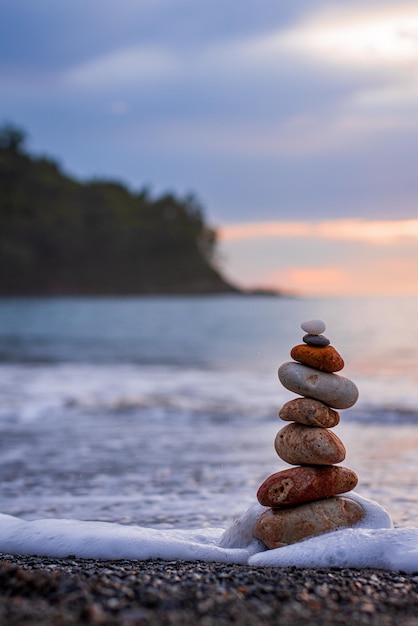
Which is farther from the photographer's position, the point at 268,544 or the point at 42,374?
the point at 42,374

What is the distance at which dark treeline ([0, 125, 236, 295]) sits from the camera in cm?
13475

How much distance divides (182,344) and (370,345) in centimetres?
833

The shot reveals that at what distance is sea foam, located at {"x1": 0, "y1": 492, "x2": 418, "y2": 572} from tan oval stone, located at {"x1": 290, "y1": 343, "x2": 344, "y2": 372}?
1.02 meters

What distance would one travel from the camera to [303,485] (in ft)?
20.9

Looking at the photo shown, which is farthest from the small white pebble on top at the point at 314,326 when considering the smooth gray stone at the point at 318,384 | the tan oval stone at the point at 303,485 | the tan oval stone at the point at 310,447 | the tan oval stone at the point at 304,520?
the tan oval stone at the point at 304,520

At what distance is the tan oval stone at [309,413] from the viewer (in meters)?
6.48

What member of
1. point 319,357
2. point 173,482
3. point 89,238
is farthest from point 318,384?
point 89,238

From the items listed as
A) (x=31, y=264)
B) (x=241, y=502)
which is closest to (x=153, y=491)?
(x=241, y=502)

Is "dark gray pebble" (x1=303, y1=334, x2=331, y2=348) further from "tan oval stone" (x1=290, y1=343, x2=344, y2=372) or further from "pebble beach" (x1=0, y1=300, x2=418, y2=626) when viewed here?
"pebble beach" (x1=0, y1=300, x2=418, y2=626)

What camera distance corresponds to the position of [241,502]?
317 inches

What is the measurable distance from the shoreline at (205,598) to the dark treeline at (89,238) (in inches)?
4998

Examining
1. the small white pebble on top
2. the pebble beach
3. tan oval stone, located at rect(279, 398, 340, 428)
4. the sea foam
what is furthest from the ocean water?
the small white pebble on top

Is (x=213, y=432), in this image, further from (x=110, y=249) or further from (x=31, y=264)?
(x=110, y=249)

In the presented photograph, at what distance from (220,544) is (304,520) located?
65cm
